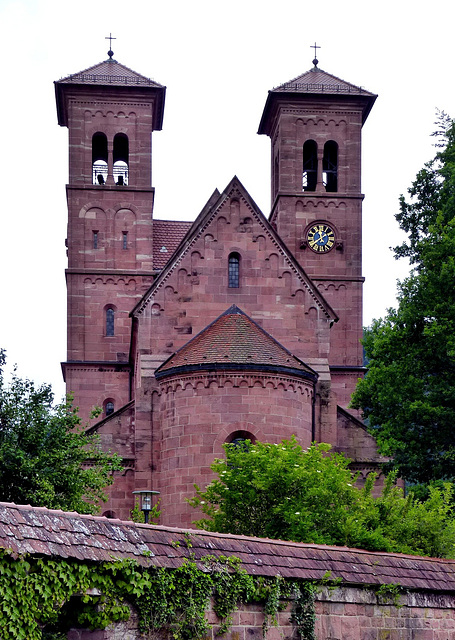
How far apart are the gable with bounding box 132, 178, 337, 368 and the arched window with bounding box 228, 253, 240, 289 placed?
0.52ft

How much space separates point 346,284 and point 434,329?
788 inches

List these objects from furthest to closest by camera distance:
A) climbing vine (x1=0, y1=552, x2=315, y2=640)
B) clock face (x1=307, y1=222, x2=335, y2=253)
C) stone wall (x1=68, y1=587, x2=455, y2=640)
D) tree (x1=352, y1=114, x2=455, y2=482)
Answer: clock face (x1=307, y1=222, x2=335, y2=253) < tree (x1=352, y1=114, x2=455, y2=482) < stone wall (x1=68, y1=587, x2=455, y2=640) < climbing vine (x1=0, y1=552, x2=315, y2=640)

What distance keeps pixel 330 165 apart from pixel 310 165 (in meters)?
0.93

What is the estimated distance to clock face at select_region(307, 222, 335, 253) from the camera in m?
56.8

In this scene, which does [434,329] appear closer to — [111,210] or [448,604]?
[448,604]

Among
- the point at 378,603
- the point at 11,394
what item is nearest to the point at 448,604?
the point at 378,603

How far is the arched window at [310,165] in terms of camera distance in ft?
190

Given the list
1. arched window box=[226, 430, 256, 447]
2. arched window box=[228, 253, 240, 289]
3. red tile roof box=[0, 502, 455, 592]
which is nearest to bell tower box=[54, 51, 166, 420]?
arched window box=[228, 253, 240, 289]

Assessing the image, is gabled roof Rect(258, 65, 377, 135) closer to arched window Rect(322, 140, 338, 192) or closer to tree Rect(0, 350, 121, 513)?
arched window Rect(322, 140, 338, 192)

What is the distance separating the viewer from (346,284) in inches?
2228

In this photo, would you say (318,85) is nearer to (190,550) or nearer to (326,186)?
(326,186)

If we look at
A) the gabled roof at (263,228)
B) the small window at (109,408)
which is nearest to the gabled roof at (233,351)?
the gabled roof at (263,228)

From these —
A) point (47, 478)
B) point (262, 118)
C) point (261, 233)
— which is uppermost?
point (262, 118)

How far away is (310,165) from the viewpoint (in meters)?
58.4
